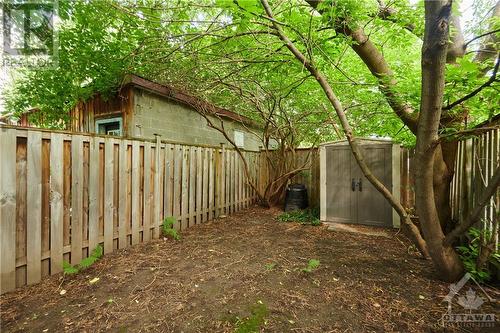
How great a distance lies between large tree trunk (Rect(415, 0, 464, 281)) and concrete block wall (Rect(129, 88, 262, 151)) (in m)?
5.42

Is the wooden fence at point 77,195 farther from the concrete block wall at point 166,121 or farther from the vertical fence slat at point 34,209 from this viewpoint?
the concrete block wall at point 166,121

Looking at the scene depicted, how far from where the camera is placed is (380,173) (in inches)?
→ 205

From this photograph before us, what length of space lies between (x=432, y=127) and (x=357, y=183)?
3339 millimetres

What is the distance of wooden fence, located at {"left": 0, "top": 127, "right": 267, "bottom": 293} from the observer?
2291 millimetres

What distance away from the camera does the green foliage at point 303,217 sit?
5465 millimetres

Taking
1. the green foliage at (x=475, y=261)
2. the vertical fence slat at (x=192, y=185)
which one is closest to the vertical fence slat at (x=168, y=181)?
the vertical fence slat at (x=192, y=185)

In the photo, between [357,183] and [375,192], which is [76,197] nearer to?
[357,183]

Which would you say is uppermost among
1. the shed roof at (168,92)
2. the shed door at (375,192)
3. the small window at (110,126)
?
the shed roof at (168,92)

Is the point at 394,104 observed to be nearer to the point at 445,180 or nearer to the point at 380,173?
the point at 445,180

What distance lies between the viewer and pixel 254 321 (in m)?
1.91

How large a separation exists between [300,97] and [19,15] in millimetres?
6411

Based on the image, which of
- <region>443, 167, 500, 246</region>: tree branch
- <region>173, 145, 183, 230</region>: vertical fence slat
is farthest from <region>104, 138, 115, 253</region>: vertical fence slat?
<region>443, 167, 500, 246</region>: tree branch

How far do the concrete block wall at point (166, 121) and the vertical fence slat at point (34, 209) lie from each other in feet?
9.82

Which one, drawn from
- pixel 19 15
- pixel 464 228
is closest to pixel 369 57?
pixel 464 228
